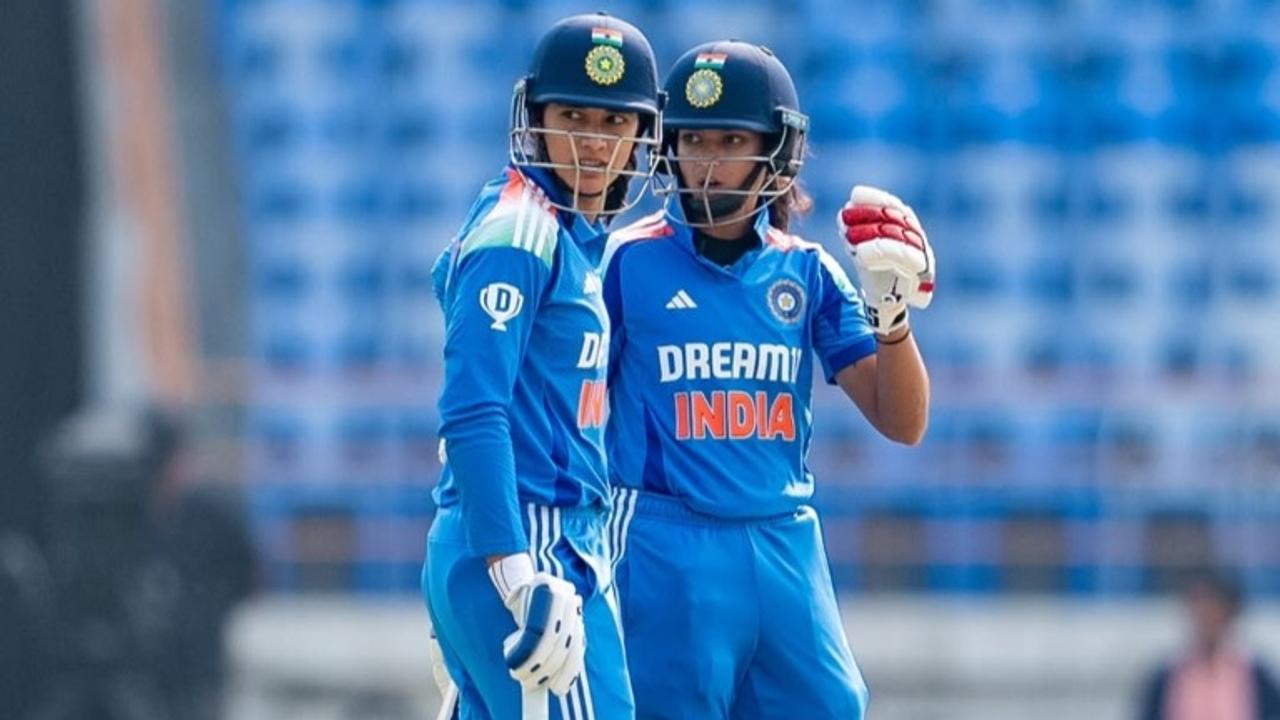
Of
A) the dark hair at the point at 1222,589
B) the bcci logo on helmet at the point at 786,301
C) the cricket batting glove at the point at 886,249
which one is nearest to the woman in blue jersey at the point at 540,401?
the cricket batting glove at the point at 886,249

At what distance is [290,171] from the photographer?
35.1 ft

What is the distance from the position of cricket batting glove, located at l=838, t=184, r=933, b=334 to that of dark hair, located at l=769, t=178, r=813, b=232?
32 cm

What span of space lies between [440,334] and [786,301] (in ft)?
18.5

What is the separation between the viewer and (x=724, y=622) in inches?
188

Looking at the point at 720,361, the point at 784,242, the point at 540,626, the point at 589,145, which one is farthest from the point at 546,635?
the point at 784,242

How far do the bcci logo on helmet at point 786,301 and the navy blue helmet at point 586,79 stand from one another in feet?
2.01

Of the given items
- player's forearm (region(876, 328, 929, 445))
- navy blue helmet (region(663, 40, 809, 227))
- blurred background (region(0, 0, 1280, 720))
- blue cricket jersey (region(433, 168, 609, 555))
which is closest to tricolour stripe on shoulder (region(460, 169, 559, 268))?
blue cricket jersey (region(433, 168, 609, 555))

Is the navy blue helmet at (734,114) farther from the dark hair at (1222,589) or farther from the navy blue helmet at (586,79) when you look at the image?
the dark hair at (1222,589)

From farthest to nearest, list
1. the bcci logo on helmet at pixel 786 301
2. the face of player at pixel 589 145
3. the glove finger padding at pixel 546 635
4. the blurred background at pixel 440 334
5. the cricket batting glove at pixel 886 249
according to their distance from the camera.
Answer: the blurred background at pixel 440 334 → the bcci logo on helmet at pixel 786 301 → the cricket batting glove at pixel 886 249 → the face of player at pixel 589 145 → the glove finger padding at pixel 546 635

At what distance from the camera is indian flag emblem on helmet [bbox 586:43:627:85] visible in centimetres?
427

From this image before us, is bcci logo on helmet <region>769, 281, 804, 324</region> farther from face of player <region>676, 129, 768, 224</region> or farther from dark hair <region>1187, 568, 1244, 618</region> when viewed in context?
dark hair <region>1187, 568, 1244, 618</region>

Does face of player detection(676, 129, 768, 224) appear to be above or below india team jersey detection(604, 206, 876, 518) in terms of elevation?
above

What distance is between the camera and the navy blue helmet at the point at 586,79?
14.0ft

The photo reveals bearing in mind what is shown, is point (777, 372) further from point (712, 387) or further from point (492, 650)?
point (492, 650)
